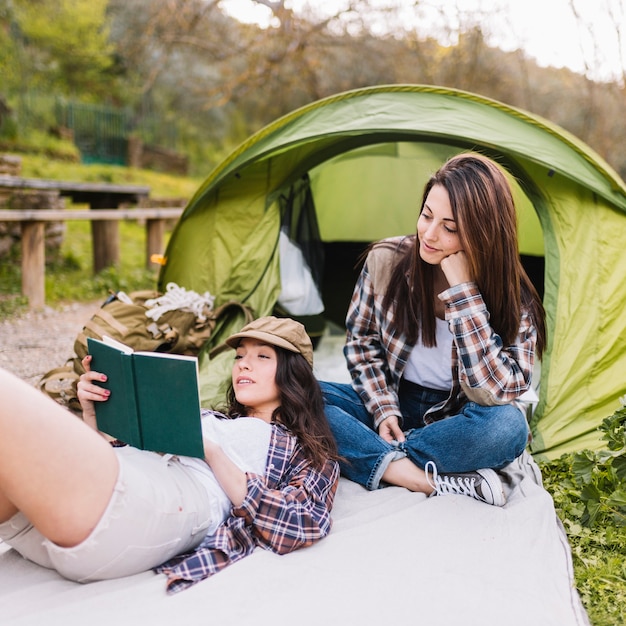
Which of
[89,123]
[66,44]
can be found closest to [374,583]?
[89,123]

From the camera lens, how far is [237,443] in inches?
71.1

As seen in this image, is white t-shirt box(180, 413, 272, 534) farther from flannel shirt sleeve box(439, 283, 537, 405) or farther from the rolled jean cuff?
flannel shirt sleeve box(439, 283, 537, 405)

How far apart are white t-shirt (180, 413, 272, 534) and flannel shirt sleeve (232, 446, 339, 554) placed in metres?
0.06

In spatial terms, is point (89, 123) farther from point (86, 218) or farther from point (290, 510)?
point (290, 510)

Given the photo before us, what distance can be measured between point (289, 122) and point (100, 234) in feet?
9.95

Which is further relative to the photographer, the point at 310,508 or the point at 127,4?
the point at 127,4

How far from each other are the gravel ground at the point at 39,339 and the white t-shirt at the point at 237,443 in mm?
1565

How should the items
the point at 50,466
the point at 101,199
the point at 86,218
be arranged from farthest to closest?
the point at 101,199, the point at 86,218, the point at 50,466

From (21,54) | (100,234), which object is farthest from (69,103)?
(100,234)

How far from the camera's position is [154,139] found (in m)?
12.1

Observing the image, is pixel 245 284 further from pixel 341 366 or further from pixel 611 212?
pixel 611 212

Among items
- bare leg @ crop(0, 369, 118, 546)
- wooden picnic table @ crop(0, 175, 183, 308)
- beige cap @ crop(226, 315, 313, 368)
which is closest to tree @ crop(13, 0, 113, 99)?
wooden picnic table @ crop(0, 175, 183, 308)

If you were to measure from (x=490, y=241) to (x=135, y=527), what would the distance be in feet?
3.98

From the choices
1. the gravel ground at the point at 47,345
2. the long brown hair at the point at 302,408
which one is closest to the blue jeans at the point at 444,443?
the long brown hair at the point at 302,408
